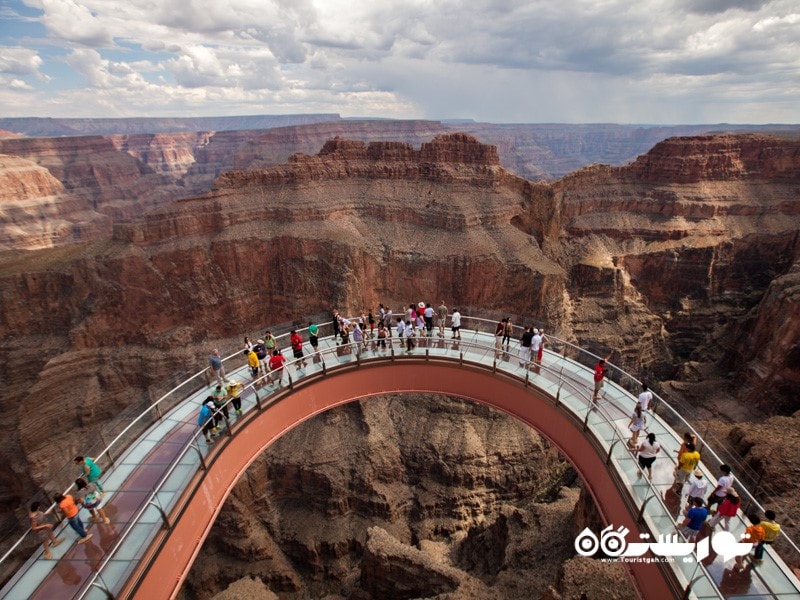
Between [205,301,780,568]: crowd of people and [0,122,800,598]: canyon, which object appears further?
[0,122,800,598]: canyon

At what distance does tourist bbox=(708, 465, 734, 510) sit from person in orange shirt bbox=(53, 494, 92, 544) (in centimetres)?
1578

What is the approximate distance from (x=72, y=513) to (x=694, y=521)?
48.9 ft

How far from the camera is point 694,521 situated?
1035 centimetres

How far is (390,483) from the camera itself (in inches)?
1283

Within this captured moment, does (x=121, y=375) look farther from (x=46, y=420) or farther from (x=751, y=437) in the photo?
(x=751, y=437)

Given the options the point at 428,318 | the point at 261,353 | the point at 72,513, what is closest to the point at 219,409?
the point at 72,513

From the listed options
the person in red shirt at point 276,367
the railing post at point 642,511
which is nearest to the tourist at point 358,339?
the person in red shirt at point 276,367

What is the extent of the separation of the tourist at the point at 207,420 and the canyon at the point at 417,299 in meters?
3.87

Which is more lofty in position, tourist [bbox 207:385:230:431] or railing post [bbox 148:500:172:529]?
tourist [bbox 207:385:230:431]

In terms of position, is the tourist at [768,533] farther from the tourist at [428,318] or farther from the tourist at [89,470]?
the tourist at [89,470]

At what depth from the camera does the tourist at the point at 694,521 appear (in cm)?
1024

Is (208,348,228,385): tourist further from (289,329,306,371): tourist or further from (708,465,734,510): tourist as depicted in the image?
(708,465,734,510): tourist

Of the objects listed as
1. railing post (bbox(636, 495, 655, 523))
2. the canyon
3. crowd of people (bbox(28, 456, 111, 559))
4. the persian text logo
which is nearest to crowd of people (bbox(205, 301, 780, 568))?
the persian text logo

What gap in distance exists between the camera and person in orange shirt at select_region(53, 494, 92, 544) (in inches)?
428
